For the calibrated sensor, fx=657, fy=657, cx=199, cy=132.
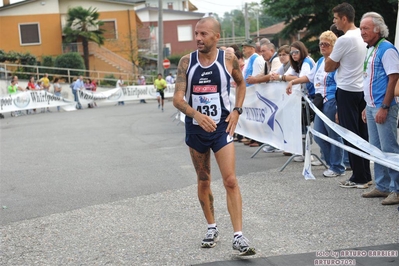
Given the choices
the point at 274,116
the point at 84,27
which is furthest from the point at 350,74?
the point at 84,27

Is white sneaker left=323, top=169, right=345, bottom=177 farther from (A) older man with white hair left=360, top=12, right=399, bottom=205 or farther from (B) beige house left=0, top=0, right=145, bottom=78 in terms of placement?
(B) beige house left=0, top=0, right=145, bottom=78

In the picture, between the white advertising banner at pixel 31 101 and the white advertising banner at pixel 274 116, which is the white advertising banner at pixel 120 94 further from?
the white advertising banner at pixel 274 116

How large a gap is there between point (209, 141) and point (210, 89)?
475mm

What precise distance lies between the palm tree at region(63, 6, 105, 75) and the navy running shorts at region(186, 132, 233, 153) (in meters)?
53.9

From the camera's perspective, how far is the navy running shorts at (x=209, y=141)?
5.96 meters

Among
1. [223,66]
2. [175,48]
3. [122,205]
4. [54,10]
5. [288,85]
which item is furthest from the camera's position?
[175,48]

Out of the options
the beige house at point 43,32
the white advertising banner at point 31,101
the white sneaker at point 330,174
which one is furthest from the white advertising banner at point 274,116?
the beige house at point 43,32

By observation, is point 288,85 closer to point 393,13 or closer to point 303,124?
point 303,124

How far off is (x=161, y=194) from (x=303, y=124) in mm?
2973

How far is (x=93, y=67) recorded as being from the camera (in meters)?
61.7

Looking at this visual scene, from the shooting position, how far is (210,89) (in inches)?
234

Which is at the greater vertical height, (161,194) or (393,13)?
(393,13)

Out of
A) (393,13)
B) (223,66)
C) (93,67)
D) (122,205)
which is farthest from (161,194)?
(93,67)

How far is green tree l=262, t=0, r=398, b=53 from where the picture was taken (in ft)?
91.6
